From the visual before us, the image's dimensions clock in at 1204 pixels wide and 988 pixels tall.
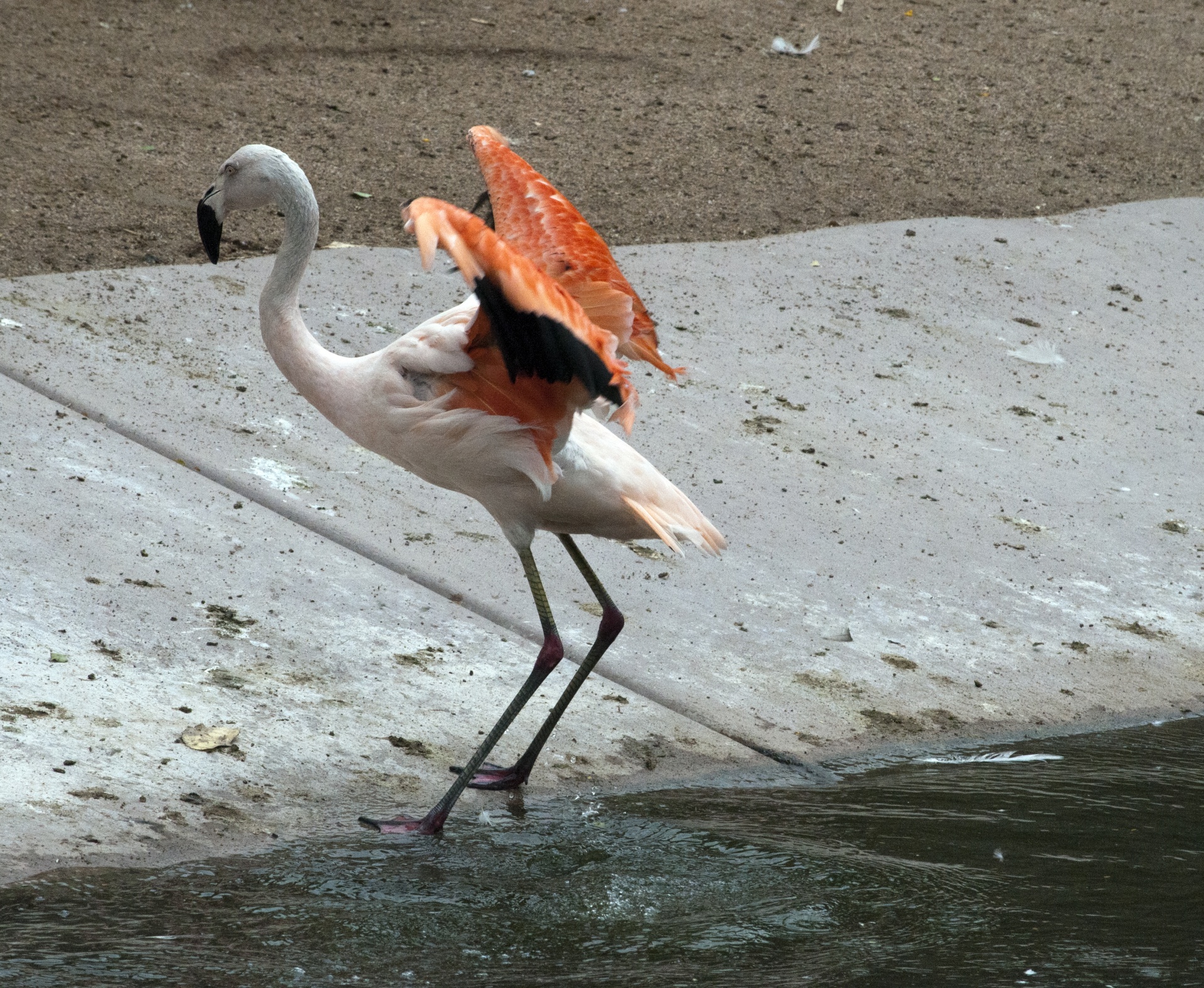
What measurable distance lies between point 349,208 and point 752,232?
72.9 inches

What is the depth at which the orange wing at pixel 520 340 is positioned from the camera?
9.29 feet

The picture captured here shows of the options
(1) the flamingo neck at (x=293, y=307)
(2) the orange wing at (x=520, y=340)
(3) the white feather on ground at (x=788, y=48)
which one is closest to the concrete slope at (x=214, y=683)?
(1) the flamingo neck at (x=293, y=307)

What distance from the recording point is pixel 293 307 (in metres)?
3.66

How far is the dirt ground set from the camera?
6852 millimetres

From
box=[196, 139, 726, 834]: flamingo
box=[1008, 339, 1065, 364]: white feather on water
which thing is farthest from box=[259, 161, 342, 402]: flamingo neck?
box=[1008, 339, 1065, 364]: white feather on water

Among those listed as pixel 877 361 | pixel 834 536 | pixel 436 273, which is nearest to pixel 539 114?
pixel 436 273

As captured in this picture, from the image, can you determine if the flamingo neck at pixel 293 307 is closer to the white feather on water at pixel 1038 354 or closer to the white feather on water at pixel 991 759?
the white feather on water at pixel 991 759

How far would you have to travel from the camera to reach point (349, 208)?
22.4ft

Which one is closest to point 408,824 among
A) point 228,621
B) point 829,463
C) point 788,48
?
point 228,621

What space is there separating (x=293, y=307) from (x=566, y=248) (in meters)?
0.69

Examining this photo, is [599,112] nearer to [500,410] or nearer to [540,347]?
[500,410]

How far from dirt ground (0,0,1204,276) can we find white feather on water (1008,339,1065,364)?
1.37 meters

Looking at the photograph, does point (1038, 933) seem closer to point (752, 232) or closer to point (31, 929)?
point (31, 929)

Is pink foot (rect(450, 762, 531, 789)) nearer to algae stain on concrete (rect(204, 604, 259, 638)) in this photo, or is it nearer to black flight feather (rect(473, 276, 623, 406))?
algae stain on concrete (rect(204, 604, 259, 638))
